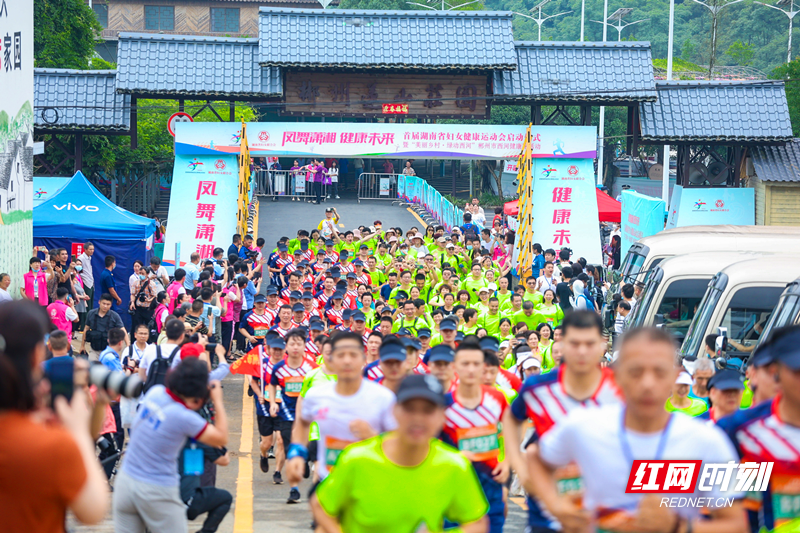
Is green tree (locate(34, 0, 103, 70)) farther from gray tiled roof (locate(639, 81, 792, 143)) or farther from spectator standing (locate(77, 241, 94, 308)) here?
gray tiled roof (locate(639, 81, 792, 143))

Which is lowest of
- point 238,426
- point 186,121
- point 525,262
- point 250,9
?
point 238,426

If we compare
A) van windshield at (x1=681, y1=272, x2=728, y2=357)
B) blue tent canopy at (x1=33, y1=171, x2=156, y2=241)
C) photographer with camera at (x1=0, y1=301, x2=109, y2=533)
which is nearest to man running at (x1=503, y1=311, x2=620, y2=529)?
photographer with camera at (x1=0, y1=301, x2=109, y2=533)

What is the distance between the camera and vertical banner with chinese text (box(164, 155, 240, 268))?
858 inches

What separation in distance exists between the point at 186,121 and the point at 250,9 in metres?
43.9

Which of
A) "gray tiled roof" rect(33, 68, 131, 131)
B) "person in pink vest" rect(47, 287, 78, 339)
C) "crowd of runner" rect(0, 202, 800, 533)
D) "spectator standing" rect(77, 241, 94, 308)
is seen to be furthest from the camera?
"gray tiled roof" rect(33, 68, 131, 131)

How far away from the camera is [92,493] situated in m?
3.57

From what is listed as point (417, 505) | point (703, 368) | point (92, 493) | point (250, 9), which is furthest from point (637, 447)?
point (250, 9)

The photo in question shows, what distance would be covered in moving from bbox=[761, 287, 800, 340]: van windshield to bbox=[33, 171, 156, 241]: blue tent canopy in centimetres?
1303

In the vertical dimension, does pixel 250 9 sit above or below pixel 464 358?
above

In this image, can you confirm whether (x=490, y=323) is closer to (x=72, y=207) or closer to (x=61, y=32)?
(x=72, y=207)

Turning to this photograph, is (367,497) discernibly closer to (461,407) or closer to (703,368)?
(461,407)

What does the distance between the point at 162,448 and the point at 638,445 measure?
3507mm

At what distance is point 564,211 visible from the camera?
22.6 metres

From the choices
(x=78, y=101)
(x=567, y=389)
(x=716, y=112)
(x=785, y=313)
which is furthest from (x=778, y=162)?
(x=567, y=389)
